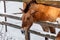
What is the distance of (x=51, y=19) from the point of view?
2344 millimetres

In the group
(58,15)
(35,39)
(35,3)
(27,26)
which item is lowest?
(35,39)

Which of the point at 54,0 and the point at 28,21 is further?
the point at 28,21

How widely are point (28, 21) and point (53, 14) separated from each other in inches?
12.9

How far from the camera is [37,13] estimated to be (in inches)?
87.4

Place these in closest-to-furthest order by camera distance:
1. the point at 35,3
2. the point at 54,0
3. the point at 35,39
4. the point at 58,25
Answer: the point at 54,0 → the point at 58,25 → the point at 35,3 → the point at 35,39

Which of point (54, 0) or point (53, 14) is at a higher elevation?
point (54, 0)

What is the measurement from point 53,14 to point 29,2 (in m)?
0.38

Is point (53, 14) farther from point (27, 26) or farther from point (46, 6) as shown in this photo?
point (27, 26)

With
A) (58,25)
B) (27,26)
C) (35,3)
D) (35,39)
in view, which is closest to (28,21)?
(27,26)

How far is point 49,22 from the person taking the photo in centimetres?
228

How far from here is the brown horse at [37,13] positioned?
2.18 meters

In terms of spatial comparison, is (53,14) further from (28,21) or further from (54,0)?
(54,0)

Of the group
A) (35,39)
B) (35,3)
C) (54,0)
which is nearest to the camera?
(54,0)

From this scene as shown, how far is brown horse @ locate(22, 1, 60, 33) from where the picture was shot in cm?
218
